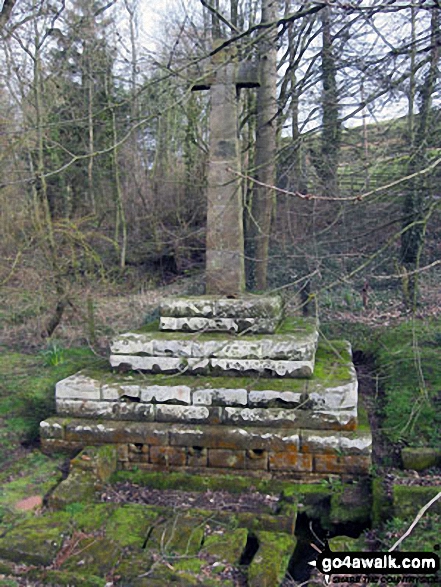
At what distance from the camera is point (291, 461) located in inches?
198

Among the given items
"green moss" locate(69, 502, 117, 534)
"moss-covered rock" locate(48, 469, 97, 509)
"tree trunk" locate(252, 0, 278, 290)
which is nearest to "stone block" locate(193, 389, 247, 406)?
"moss-covered rock" locate(48, 469, 97, 509)

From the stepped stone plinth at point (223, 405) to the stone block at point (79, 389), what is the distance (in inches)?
0.4

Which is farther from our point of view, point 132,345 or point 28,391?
point 28,391

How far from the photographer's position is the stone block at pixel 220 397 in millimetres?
5238

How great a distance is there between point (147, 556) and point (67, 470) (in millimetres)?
1593

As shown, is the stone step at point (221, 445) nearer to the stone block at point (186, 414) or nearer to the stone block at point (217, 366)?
the stone block at point (186, 414)

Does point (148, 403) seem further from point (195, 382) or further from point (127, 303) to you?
point (127, 303)

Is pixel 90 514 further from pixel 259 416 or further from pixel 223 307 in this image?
pixel 223 307

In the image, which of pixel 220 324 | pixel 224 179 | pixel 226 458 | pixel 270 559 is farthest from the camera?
pixel 224 179

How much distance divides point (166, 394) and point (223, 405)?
1.88ft

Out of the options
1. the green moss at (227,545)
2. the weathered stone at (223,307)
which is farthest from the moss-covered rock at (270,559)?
the weathered stone at (223,307)

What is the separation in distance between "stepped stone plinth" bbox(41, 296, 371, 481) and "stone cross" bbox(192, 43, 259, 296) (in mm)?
513

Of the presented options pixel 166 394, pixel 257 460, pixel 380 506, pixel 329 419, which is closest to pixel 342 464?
pixel 329 419

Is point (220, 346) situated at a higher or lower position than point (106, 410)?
higher
